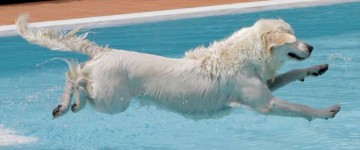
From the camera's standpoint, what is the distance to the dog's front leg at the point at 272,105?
17.7 ft

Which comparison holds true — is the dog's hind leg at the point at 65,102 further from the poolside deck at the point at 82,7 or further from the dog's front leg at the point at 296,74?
the poolside deck at the point at 82,7

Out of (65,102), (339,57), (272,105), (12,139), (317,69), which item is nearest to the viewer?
(65,102)

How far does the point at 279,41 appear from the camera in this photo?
5359 mm

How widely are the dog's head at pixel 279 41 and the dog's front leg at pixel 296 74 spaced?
0.50ft

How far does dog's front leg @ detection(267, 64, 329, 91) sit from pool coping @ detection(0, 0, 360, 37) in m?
4.65

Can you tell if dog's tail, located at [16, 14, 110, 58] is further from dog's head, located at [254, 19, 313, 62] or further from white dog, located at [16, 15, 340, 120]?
dog's head, located at [254, 19, 313, 62]

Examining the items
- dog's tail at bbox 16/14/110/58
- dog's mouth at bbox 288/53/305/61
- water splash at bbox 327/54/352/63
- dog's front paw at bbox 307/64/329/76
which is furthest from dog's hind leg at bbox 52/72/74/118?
water splash at bbox 327/54/352/63

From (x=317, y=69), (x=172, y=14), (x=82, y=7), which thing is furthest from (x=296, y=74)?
(x=82, y=7)

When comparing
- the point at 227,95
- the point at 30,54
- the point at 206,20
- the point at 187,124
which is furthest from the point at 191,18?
the point at 227,95

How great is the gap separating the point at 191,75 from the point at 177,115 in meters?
1.73

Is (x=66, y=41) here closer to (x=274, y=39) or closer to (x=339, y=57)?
(x=274, y=39)

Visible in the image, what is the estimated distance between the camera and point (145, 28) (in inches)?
398

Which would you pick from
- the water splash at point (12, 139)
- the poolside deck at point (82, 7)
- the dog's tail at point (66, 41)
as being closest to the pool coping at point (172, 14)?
the poolside deck at point (82, 7)

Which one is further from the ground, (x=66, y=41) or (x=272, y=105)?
(x=66, y=41)
